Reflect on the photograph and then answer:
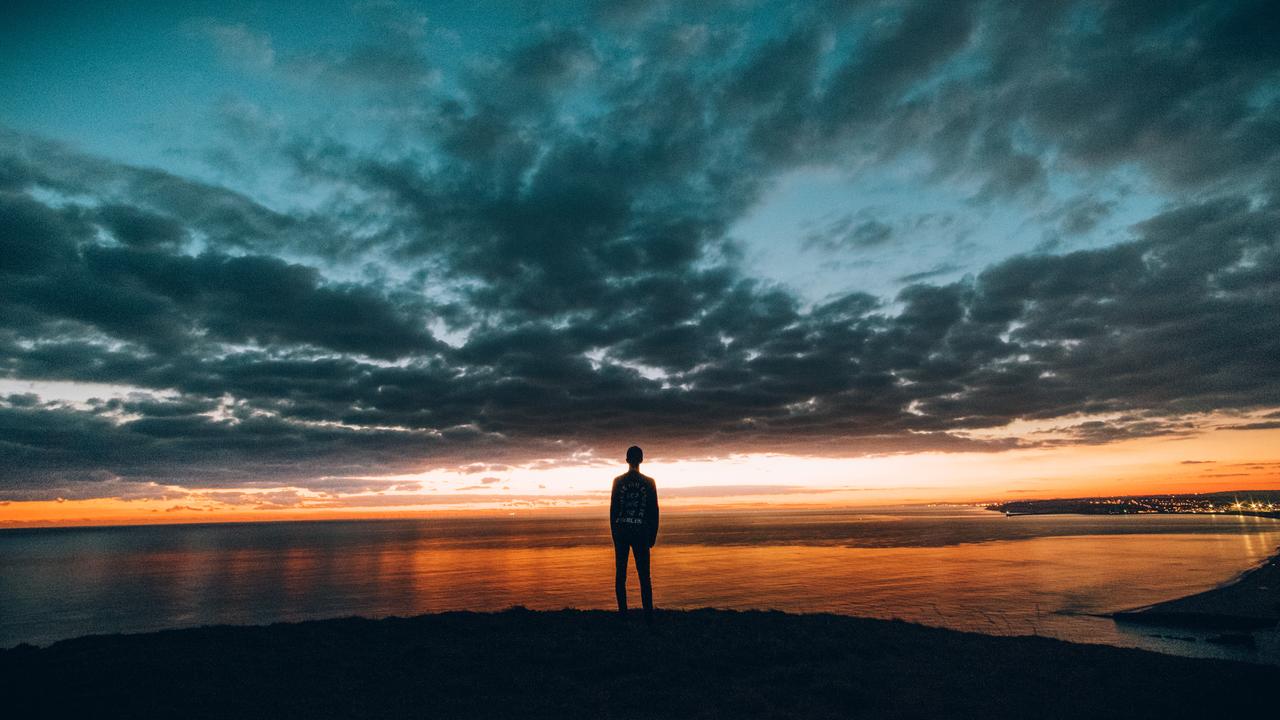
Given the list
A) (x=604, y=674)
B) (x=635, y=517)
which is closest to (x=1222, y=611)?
(x=635, y=517)

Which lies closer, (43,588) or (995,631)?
(995,631)

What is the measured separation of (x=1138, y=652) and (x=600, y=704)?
1178 centimetres

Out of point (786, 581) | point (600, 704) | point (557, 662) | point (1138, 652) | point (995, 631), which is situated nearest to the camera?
point (600, 704)

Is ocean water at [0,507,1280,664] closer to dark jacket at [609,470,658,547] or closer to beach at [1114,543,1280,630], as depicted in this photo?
beach at [1114,543,1280,630]

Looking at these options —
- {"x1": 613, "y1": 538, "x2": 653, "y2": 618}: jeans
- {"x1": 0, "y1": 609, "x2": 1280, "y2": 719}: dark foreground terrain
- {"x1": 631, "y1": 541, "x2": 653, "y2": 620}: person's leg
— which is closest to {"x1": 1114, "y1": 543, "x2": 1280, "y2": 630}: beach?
{"x1": 0, "y1": 609, "x2": 1280, "y2": 719}: dark foreground terrain

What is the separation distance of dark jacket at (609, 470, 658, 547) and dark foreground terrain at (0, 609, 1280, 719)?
83.0 inches

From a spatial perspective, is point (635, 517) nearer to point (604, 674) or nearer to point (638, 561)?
point (638, 561)

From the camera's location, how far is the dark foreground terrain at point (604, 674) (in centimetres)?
952

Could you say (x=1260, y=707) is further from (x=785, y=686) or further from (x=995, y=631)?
(x=995, y=631)

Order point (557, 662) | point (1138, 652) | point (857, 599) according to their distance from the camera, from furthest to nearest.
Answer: point (857, 599) → point (1138, 652) → point (557, 662)

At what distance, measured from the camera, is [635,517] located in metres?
13.8

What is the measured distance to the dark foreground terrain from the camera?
9.52 m

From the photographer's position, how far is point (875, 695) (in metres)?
9.95

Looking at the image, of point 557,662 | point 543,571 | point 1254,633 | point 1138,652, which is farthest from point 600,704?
point 543,571
